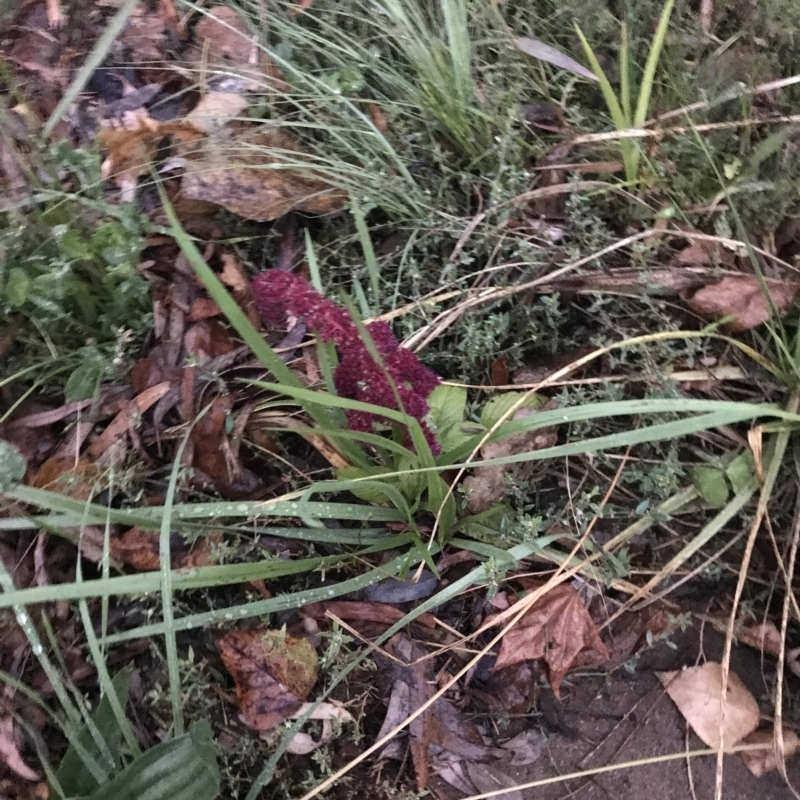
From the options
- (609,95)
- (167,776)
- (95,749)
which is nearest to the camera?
(167,776)

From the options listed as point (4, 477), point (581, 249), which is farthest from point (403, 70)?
Result: point (4, 477)

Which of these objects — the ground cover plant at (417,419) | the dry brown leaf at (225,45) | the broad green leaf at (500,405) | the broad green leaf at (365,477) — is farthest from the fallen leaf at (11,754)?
the dry brown leaf at (225,45)

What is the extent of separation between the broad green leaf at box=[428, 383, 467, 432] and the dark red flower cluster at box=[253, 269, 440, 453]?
13 centimetres

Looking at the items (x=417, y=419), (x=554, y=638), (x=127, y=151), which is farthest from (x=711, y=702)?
(x=127, y=151)

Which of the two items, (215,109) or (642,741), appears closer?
(642,741)

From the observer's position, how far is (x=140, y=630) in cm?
99

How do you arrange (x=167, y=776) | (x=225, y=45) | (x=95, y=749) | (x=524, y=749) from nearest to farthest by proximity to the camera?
(x=167, y=776) < (x=95, y=749) < (x=524, y=749) < (x=225, y=45)

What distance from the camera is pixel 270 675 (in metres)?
1.01

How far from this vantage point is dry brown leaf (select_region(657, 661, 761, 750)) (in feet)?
3.33

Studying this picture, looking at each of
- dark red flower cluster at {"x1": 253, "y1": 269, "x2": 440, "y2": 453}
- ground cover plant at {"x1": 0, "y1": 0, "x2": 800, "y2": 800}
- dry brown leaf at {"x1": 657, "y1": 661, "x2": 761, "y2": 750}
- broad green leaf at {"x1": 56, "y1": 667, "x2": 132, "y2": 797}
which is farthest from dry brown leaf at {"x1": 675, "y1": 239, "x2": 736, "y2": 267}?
broad green leaf at {"x1": 56, "y1": 667, "x2": 132, "y2": 797}

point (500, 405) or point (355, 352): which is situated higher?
point (355, 352)

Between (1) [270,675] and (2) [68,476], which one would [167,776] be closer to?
(1) [270,675]

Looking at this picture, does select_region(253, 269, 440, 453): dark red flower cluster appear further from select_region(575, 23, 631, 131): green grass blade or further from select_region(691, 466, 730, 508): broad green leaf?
select_region(575, 23, 631, 131): green grass blade

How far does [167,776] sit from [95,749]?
171mm
